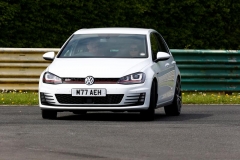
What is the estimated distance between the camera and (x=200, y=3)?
2480 cm

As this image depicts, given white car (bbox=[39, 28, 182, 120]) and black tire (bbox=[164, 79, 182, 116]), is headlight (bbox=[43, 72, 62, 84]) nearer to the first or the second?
white car (bbox=[39, 28, 182, 120])

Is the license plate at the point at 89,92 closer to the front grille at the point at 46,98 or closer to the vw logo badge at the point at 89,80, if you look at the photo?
the vw logo badge at the point at 89,80

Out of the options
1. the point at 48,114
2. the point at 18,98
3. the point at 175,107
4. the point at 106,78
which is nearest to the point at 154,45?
the point at 175,107

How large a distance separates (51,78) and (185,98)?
657 cm

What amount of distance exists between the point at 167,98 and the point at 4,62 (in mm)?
7525

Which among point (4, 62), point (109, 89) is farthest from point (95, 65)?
point (4, 62)

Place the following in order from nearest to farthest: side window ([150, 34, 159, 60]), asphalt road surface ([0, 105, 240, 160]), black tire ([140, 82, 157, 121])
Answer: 1. asphalt road surface ([0, 105, 240, 160])
2. black tire ([140, 82, 157, 121])
3. side window ([150, 34, 159, 60])

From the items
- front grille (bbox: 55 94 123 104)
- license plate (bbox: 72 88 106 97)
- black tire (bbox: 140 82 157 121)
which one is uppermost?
license plate (bbox: 72 88 106 97)

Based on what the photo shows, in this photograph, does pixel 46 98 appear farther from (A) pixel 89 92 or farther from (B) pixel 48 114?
(A) pixel 89 92

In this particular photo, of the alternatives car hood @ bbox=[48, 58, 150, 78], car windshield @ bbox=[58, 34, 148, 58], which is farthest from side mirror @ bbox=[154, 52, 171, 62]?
car hood @ bbox=[48, 58, 150, 78]

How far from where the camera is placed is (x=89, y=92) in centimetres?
1427

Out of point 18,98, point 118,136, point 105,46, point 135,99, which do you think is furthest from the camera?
point 18,98

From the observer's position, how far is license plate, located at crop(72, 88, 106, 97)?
14.2 m

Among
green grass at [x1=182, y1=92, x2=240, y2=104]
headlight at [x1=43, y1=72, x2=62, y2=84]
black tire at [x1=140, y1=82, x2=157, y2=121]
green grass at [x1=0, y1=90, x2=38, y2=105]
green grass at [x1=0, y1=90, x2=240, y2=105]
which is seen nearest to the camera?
headlight at [x1=43, y1=72, x2=62, y2=84]
